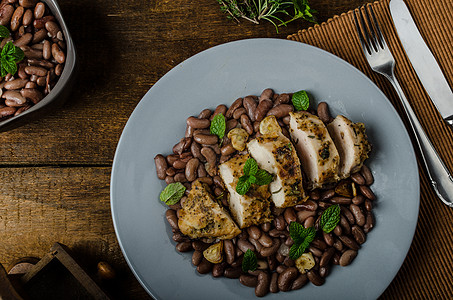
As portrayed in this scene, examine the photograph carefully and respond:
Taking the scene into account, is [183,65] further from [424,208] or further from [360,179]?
[424,208]

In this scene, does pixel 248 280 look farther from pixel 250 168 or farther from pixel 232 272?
pixel 250 168

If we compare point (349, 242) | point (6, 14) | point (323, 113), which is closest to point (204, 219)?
point (349, 242)

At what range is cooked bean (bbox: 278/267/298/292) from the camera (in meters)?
2.29

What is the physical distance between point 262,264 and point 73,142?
156 centimetres

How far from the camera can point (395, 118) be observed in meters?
2.35

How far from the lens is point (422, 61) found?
2529 millimetres

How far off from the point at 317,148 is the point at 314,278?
76 centimetres

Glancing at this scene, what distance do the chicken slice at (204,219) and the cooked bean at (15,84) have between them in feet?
4.24

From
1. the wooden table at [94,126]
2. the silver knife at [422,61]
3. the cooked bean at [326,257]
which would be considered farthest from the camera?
the wooden table at [94,126]

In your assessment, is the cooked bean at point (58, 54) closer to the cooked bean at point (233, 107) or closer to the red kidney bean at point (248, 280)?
the cooked bean at point (233, 107)

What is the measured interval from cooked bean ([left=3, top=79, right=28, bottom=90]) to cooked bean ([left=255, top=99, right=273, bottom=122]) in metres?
1.47

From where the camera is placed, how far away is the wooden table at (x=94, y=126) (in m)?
2.74

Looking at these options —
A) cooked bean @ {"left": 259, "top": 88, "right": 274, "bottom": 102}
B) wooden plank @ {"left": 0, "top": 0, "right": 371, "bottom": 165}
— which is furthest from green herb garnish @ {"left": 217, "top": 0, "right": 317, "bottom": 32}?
cooked bean @ {"left": 259, "top": 88, "right": 274, "bottom": 102}

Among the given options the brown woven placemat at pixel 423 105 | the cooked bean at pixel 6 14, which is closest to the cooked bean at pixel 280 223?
the brown woven placemat at pixel 423 105
